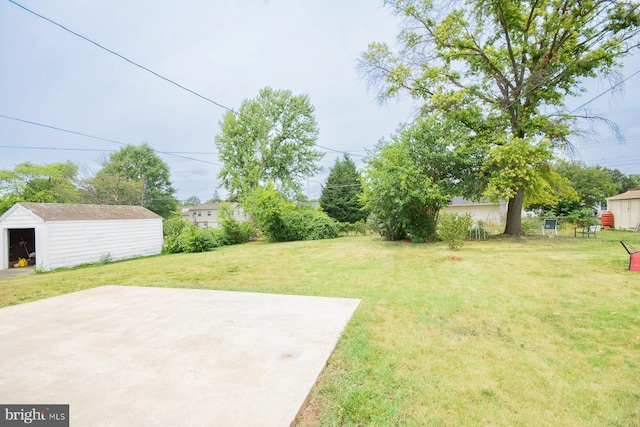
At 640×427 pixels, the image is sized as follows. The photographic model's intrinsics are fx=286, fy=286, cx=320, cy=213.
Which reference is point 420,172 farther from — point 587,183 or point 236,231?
point 587,183

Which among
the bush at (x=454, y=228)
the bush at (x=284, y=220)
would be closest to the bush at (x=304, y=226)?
the bush at (x=284, y=220)

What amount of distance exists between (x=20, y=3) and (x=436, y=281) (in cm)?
942

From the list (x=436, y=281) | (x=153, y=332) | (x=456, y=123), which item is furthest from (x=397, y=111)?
(x=153, y=332)

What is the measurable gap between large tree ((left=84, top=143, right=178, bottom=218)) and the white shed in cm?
1393

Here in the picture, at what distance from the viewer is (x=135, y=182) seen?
96.1 feet

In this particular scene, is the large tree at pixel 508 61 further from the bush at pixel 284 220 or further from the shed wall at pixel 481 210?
Answer: the shed wall at pixel 481 210

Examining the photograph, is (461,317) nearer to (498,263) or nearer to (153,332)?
(153,332)

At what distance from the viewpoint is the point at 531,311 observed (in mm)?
3688

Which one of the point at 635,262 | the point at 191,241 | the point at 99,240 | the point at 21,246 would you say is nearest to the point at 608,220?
the point at 635,262

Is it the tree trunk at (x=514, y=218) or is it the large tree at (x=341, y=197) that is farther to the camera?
the large tree at (x=341, y=197)

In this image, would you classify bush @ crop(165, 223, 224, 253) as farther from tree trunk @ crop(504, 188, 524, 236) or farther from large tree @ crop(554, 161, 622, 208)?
large tree @ crop(554, 161, 622, 208)

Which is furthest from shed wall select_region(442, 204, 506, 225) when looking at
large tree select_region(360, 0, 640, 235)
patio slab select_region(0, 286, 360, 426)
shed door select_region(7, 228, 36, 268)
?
shed door select_region(7, 228, 36, 268)

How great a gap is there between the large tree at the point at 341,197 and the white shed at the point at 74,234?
1391cm

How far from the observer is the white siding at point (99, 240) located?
10508 millimetres
